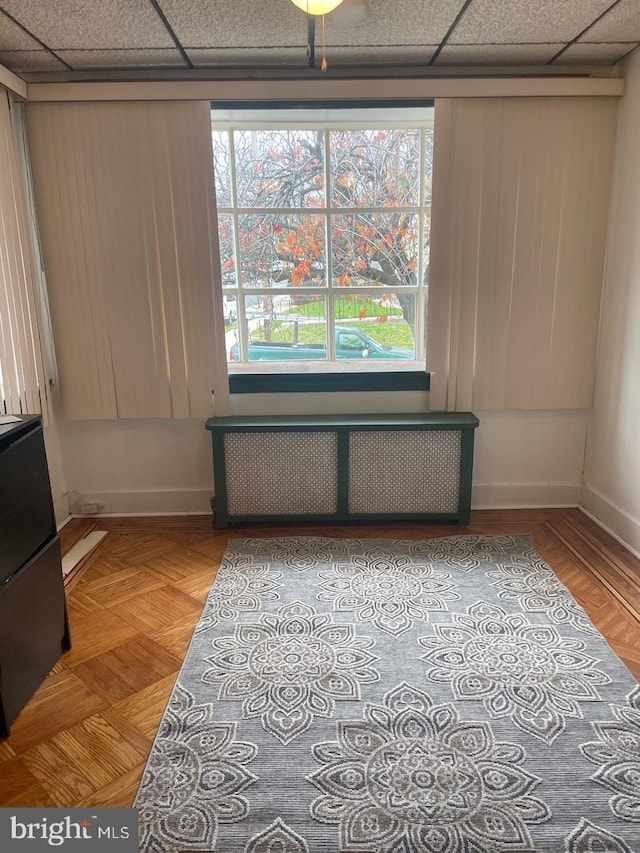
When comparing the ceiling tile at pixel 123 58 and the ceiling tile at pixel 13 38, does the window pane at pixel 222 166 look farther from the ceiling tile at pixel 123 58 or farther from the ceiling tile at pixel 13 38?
the ceiling tile at pixel 13 38

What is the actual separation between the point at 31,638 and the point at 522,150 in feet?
10.7

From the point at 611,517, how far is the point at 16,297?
3463 mm

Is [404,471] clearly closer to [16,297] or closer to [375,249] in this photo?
[375,249]

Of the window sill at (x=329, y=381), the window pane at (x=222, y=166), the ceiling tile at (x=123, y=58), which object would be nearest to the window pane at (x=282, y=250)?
the window pane at (x=222, y=166)

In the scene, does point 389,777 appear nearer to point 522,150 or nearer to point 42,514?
point 42,514

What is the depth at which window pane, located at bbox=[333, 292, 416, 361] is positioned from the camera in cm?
341

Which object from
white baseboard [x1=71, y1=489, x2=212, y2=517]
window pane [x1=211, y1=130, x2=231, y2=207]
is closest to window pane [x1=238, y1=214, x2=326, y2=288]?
window pane [x1=211, y1=130, x2=231, y2=207]

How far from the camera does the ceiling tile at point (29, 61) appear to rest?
8.79ft

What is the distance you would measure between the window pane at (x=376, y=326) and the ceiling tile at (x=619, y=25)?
59.8 inches

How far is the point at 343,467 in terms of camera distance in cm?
320

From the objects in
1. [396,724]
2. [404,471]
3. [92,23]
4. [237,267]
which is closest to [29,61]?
[92,23]

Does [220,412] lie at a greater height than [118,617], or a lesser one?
greater

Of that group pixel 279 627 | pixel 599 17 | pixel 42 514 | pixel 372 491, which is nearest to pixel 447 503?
pixel 372 491

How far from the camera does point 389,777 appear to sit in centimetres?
156
